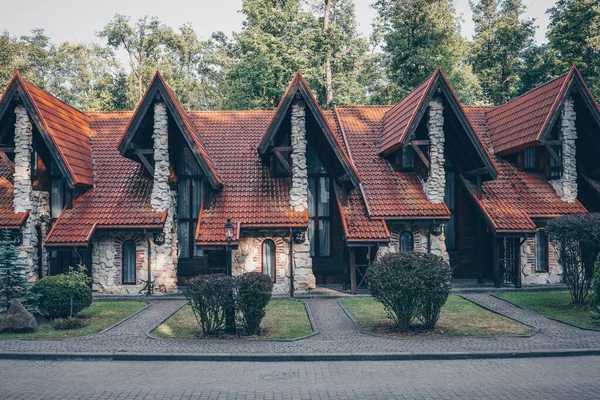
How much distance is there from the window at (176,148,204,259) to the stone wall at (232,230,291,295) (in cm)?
239

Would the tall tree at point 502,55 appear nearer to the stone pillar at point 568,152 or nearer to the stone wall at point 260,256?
the stone pillar at point 568,152

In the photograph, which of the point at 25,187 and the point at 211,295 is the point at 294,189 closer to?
the point at 211,295

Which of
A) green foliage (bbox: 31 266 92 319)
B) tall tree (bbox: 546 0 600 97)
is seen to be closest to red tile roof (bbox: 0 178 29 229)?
green foliage (bbox: 31 266 92 319)

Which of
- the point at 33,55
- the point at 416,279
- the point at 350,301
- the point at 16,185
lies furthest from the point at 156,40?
the point at 416,279

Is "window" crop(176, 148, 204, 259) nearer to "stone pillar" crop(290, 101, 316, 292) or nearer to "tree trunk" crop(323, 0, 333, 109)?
"stone pillar" crop(290, 101, 316, 292)

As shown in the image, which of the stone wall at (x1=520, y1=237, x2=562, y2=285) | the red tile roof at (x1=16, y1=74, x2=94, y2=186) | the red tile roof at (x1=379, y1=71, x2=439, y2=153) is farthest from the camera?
the stone wall at (x1=520, y1=237, x2=562, y2=285)

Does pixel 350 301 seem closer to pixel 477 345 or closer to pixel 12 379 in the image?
pixel 477 345

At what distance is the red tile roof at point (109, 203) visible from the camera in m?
16.7

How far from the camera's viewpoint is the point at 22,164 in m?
17.0

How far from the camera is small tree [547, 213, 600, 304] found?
527 inches

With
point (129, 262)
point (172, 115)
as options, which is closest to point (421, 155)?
point (172, 115)

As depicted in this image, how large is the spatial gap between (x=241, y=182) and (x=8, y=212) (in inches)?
349

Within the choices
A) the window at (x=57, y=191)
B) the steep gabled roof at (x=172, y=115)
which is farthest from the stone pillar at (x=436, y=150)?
the window at (x=57, y=191)

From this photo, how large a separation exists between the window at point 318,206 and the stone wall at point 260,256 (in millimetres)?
2003
